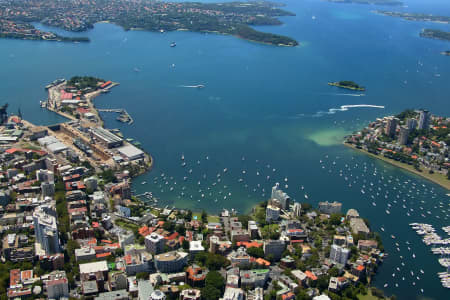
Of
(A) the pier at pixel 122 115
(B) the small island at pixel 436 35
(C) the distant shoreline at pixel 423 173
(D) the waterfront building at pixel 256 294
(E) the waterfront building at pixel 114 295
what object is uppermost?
(B) the small island at pixel 436 35

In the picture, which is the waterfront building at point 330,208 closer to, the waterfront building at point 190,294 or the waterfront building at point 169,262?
the waterfront building at point 169,262

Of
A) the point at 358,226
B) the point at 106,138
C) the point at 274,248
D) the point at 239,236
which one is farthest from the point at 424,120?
the point at 106,138

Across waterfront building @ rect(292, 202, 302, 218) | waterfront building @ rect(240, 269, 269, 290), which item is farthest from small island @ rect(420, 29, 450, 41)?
waterfront building @ rect(240, 269, 269, 290)

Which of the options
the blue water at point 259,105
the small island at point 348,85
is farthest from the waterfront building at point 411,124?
the small island at point 348,85

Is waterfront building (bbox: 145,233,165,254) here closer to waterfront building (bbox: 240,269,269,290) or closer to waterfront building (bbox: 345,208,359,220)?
waterfront building (bbox: 240,269,269,290)

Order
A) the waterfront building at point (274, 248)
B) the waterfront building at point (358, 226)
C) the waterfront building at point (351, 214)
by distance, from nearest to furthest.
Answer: the waterfront building at point (274, 248), the waterfront building at point (358, 226), the waterfront building at point (351, 214)
